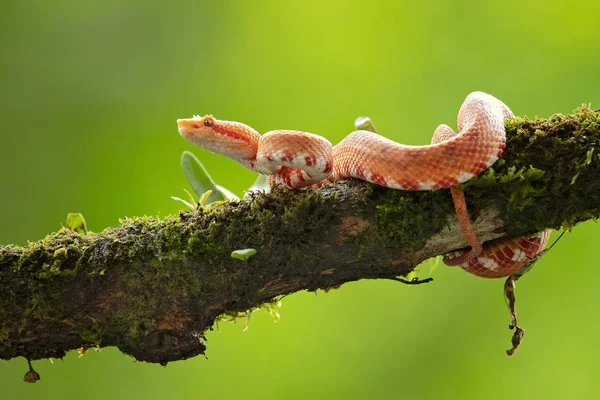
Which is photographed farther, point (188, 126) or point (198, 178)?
point (198, 178)

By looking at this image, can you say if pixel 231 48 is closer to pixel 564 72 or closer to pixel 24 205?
pixel 24 205

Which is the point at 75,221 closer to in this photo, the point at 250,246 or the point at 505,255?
the point at 250,246

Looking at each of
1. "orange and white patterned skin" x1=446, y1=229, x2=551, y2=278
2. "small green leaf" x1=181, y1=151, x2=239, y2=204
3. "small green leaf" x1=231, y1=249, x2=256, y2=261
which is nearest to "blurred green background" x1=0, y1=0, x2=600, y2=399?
"small green leaf" x1=181, y1=151, x2=239, y2=204

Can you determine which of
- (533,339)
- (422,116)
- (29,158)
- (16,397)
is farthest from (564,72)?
(16,397)

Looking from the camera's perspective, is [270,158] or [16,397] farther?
[16,397]

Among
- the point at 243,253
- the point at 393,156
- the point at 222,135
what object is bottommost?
the point at 243,253

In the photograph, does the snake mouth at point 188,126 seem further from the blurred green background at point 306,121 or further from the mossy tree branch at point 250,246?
the blurred green background at point 306,121

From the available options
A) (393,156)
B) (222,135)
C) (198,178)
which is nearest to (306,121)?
(198,178)
